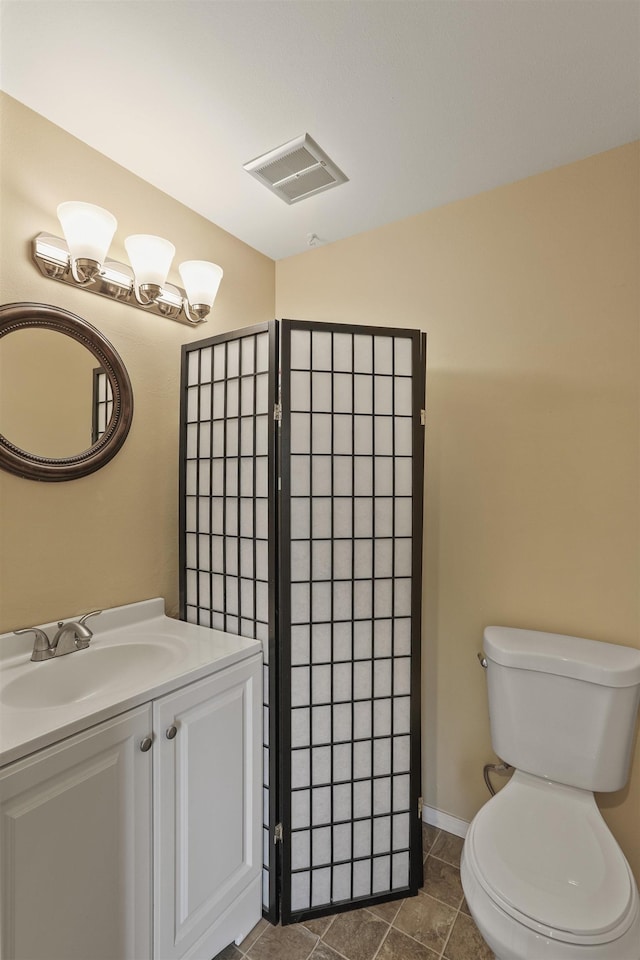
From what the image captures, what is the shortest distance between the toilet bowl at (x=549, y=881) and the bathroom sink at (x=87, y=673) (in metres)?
1.06

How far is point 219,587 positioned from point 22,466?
0.79m

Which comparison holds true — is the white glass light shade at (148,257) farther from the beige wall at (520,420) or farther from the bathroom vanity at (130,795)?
the bathroom vanity at (130,795)

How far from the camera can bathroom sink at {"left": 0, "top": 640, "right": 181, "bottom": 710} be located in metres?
1.36

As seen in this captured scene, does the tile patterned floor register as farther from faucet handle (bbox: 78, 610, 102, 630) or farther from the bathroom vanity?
faucet handle (bbox: 78, 610, 102, 630)

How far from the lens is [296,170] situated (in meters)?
1.79

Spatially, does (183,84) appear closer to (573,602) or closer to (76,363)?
(76,363)

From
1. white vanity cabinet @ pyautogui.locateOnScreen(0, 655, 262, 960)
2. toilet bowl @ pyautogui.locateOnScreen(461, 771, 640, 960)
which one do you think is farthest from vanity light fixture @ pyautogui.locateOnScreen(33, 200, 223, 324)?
toilet bowl @ pyautogui.locateOnScreen(461, 771, 640, 960)

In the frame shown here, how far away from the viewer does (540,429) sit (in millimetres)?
1840

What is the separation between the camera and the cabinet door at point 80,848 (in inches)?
38.9

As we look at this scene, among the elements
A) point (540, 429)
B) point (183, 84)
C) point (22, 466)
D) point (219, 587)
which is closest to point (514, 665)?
point (540, 429)

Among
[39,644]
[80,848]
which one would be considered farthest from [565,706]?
[39,644]

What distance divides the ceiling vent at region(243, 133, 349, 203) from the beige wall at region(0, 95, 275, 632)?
1.50ft

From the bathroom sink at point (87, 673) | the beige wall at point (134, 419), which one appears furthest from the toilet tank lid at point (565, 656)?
the beige wall at point (134, 419)

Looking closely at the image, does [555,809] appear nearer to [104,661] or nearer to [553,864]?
[553,864]
